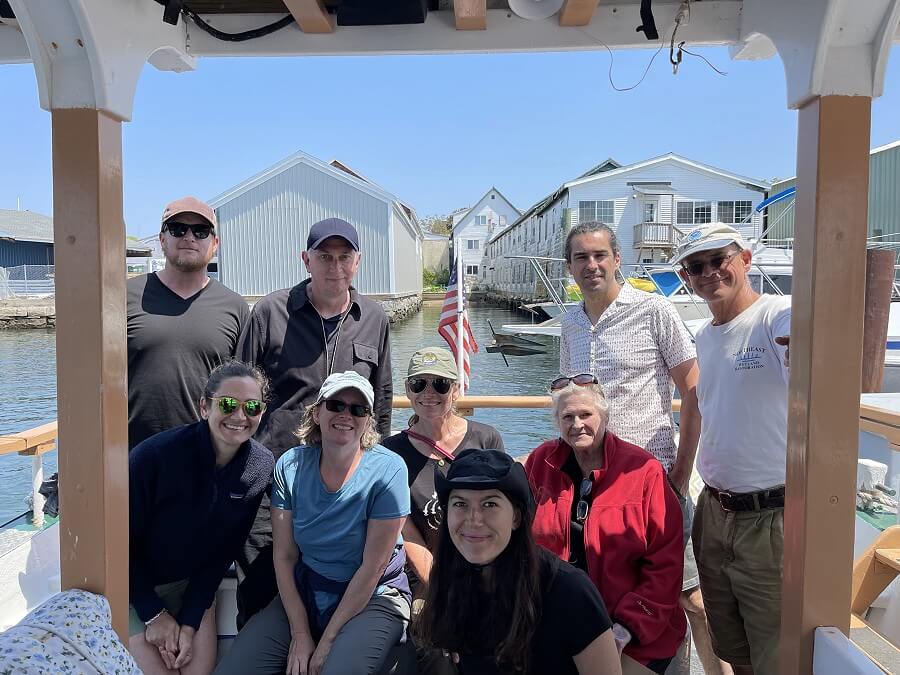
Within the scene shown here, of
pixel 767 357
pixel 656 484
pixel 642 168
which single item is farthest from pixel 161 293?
pixel 642 168

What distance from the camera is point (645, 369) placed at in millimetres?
2645

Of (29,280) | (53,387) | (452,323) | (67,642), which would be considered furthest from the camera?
(29,280)

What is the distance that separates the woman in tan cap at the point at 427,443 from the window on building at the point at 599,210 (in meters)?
30.9

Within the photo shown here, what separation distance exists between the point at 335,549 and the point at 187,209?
5.32 ft

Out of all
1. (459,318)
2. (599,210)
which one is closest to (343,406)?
(459,318)

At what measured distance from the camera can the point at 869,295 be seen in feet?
9.84

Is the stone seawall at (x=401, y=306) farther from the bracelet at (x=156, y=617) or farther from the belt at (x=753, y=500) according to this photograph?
the belt at (x=753, y=500)

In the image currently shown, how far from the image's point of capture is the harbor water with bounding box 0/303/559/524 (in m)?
10.5

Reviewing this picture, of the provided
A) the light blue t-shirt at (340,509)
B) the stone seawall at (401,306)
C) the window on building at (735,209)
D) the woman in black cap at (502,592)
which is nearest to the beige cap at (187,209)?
the light blue t-shirt at (340,509)

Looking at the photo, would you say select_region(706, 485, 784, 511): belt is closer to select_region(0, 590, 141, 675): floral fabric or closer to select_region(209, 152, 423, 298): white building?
select_region(0, 590, 141, 675): floral fabric

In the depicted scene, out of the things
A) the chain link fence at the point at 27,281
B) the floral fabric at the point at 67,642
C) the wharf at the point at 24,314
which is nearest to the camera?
the floral fabric at the point at 67,642

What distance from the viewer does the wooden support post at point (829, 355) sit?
1614 millimetres

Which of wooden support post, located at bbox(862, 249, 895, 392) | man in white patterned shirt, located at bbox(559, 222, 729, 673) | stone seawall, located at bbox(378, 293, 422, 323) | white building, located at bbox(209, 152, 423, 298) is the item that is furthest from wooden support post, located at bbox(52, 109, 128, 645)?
white building, located at bbox(209, 152, 423, 298)

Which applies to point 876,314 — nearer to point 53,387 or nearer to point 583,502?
point 583,502
